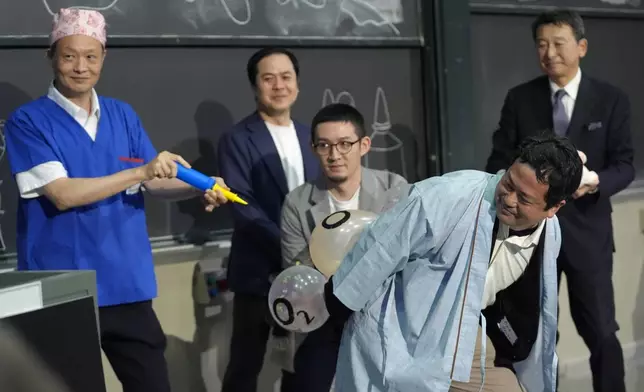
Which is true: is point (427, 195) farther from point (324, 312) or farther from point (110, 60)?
point (110, 60)

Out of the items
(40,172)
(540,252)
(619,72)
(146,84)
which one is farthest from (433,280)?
(619,72)

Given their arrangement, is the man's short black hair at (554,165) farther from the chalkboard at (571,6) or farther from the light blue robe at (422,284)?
the chalkboard at (571,6)

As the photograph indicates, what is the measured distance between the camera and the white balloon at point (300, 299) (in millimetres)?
2590

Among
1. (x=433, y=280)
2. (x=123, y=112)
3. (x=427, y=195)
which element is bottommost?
(x=433, y=280)

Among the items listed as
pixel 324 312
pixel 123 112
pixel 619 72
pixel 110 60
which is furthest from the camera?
pixel 619 72

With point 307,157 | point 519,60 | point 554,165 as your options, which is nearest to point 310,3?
point 307,157

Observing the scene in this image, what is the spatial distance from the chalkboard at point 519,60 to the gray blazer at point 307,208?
4.98 ft

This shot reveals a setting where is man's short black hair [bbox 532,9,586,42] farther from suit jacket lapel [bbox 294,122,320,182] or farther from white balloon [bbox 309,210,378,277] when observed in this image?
white balloon [bbox 309,210,378,277]

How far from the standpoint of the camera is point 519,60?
4586 millimetres

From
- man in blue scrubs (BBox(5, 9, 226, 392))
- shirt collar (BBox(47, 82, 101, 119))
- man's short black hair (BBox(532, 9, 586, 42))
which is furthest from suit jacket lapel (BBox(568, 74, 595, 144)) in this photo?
shirt collar (BBox(47, 82, 101, 119))

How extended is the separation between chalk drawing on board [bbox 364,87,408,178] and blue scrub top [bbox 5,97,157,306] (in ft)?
5.05

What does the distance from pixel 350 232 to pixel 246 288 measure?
2.45 ft

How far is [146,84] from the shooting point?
3.55m

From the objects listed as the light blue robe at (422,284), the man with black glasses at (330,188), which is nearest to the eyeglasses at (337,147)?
the man with black glasses at (330,188)
